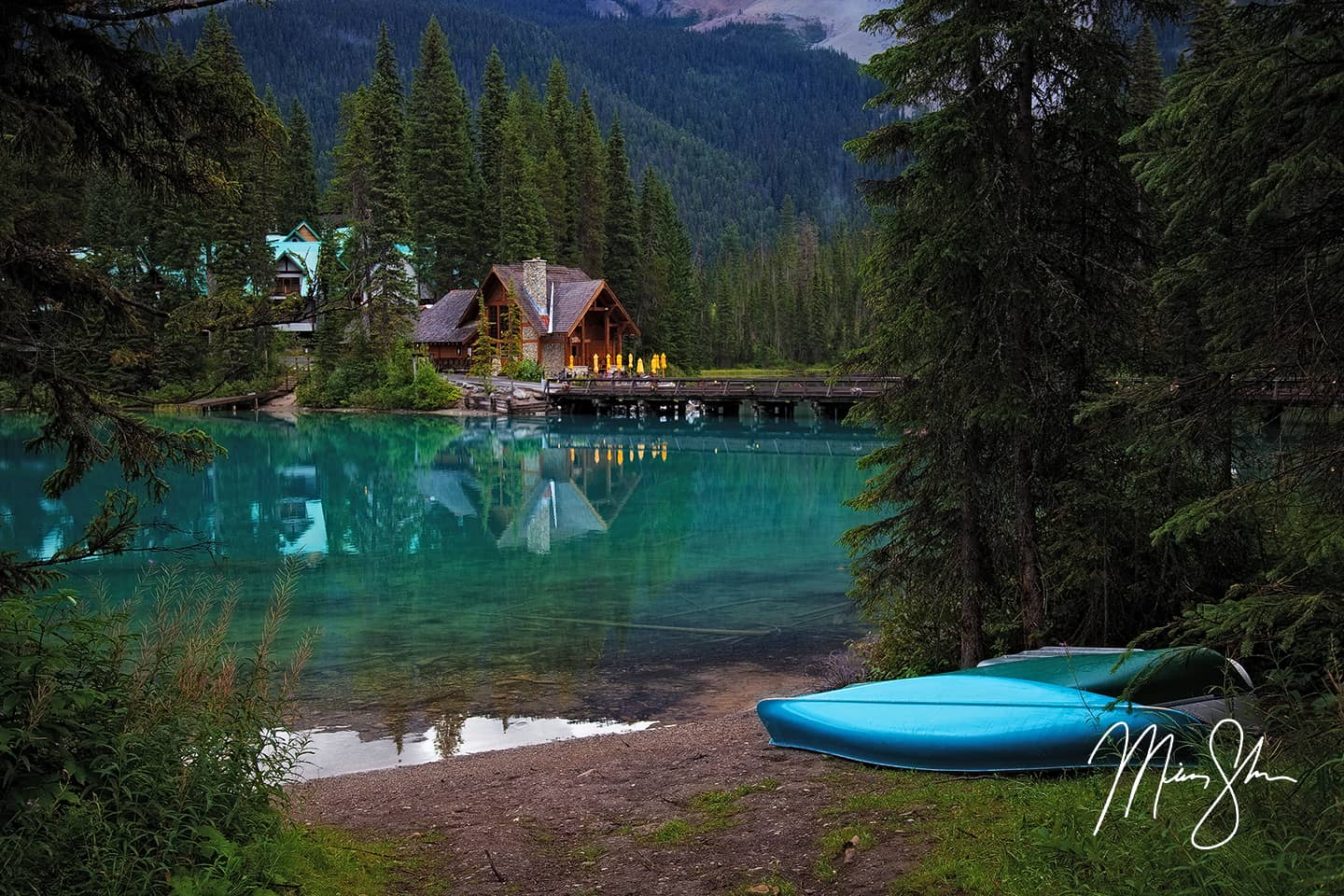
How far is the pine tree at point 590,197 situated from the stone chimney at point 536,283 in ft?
30.0

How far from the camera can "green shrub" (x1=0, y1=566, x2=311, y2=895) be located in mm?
4410

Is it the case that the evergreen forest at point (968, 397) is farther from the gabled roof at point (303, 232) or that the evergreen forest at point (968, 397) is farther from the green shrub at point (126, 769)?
the gabled roof at point (303, 232)

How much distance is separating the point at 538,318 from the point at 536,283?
2.18 metres

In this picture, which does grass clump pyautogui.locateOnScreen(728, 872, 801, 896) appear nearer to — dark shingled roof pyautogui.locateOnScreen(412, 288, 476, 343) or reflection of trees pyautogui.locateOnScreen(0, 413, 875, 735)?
reflection of trees pyautogui.locateOnScreen(0, 413, 875, 735)

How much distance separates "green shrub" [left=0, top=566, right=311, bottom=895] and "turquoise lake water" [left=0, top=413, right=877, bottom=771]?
229 cm

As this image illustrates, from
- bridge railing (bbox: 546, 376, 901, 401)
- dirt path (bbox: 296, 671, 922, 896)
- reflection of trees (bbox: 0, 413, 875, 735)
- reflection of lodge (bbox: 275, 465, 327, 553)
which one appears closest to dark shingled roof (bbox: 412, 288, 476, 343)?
bridge railing (bbox: 546, 376, 901, 401)

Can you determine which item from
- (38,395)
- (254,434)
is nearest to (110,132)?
(38,395)

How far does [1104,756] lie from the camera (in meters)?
6.01

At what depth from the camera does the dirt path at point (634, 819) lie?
5.22 m

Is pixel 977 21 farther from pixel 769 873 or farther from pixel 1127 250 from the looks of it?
pixel 769 873

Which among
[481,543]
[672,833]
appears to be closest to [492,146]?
[481,543]

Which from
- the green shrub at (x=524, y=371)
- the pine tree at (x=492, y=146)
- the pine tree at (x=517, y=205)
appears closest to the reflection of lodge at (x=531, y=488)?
the green shrub at (x=524, y=371)

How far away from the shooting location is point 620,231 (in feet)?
241

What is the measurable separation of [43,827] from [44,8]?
11.1 ft
